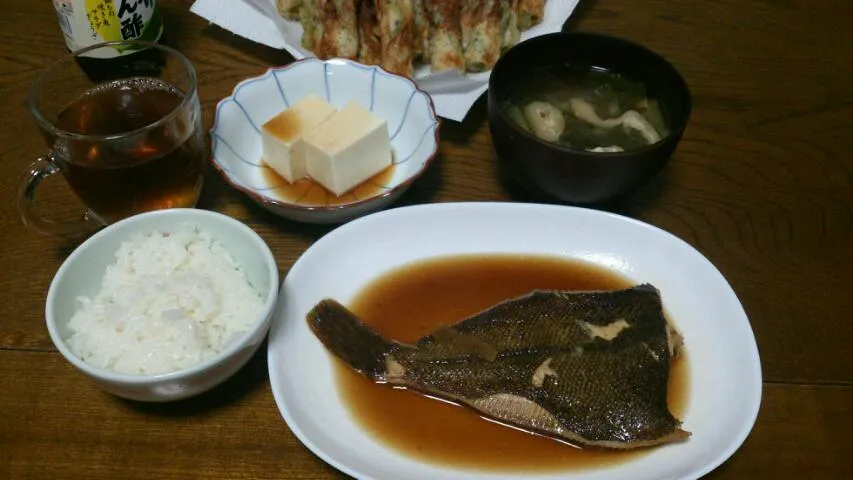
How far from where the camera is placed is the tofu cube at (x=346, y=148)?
1.43 metres

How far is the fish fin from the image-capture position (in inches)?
47.1

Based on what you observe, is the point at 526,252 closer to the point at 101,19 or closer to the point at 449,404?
the point at 449,404

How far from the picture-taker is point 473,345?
1.21 metres

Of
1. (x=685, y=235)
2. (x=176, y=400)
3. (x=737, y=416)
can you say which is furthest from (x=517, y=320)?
(x=176, y=400)

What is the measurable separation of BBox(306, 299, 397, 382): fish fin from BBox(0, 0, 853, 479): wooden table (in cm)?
13

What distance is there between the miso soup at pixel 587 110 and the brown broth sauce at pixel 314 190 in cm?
33

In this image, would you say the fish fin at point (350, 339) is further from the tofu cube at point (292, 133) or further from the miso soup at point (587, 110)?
the miso soup at point (587, 110)

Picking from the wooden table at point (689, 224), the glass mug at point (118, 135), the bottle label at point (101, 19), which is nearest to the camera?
the wooden table at point (689, 224)

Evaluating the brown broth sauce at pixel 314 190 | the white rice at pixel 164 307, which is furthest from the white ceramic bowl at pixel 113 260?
the brown broth sauce at pixel 314 190

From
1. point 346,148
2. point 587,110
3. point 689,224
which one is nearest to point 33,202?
point 346,148

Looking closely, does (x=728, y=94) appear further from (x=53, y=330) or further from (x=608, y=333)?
(x=53, y=330)

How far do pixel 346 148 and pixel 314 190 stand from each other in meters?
0.14

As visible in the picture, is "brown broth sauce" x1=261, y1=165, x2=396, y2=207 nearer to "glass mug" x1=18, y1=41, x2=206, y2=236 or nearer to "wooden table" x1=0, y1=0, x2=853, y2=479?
"wooden table" x1=0, y1=0, x2=853, y2=479

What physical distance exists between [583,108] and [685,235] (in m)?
0.36
